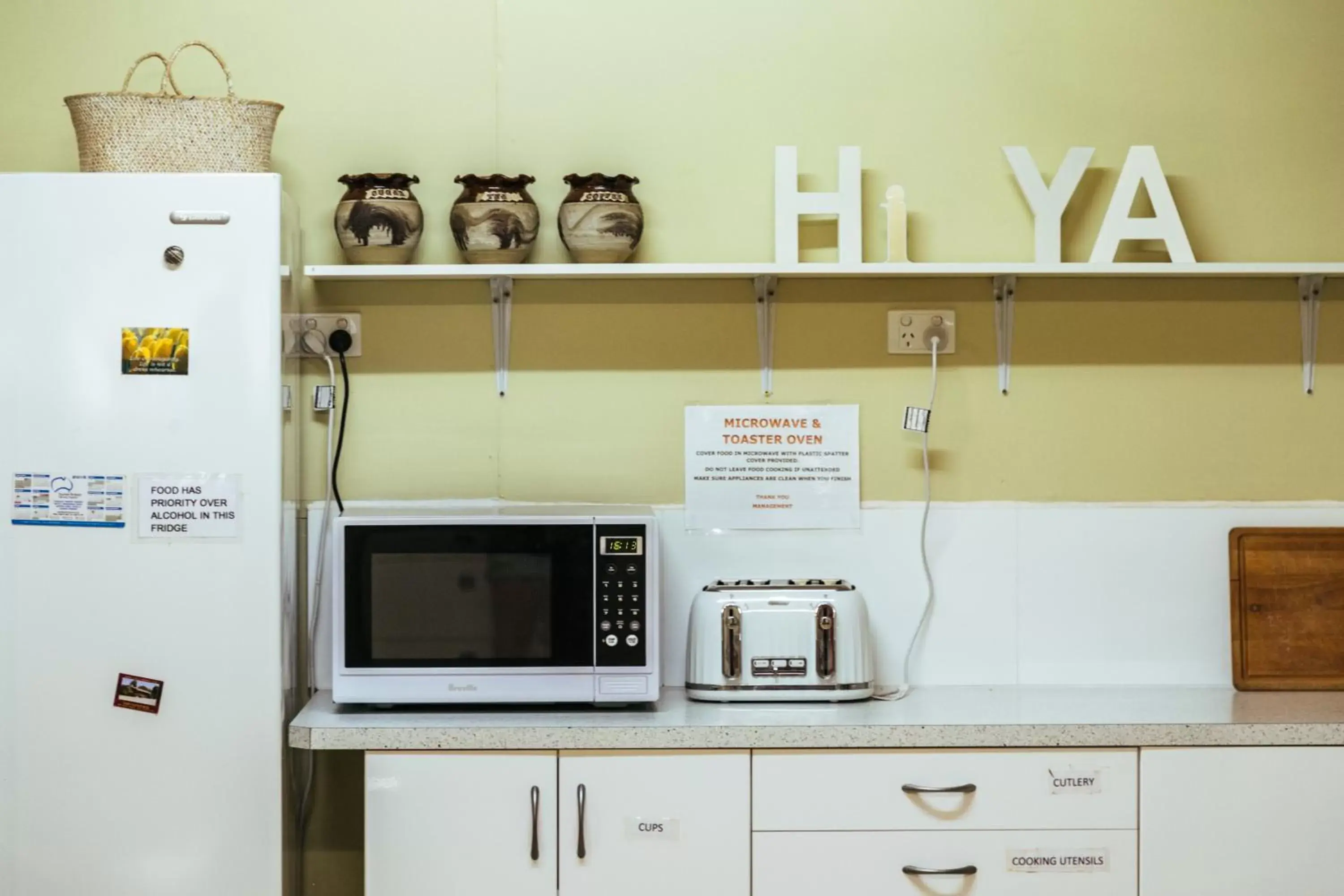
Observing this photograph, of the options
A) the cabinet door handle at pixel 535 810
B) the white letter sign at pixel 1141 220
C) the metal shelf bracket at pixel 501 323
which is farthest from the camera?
the metal shelf bracket at pixel 501 323

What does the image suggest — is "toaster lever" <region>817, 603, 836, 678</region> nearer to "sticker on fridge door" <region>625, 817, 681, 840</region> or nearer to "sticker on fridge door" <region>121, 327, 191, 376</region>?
"sticker on fridge door" <region>625, 817, 681, 840</region>

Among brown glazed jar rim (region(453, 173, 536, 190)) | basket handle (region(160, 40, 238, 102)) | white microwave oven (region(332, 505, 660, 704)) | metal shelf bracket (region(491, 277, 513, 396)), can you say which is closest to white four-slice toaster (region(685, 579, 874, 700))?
white microwave oven (region(332, 505, 660, 704))

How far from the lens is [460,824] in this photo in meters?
2.12

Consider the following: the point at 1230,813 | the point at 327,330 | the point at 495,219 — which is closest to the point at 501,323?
the point at 495,219

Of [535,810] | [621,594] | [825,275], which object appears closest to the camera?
[535,810]

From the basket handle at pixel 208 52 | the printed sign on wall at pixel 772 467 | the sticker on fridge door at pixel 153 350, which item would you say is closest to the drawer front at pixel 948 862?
the printed sign on wall at pixel 772 467

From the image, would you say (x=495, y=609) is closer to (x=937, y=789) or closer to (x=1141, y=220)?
(x=937, y=789)

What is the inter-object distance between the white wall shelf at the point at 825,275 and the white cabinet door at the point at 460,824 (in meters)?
0.80

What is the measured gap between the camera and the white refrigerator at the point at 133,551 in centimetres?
213

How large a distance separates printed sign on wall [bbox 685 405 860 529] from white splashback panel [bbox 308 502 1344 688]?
34mm

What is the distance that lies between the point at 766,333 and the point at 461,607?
2.77ft

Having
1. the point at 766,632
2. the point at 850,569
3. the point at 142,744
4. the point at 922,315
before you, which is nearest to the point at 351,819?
the point at 142,744

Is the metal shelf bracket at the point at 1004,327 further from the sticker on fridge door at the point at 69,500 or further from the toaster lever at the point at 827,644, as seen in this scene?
the sticker on fridge door at the point at 69,500

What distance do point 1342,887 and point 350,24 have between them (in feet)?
8.22
